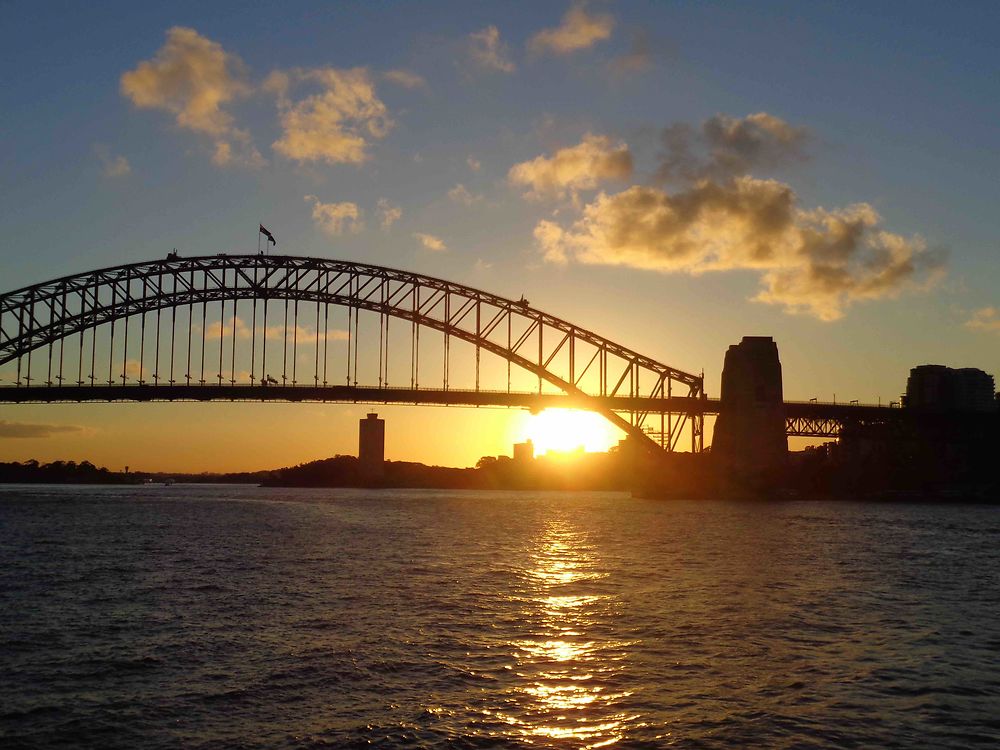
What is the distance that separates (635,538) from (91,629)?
110ft

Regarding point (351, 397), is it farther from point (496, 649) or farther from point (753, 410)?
point (496, 649)

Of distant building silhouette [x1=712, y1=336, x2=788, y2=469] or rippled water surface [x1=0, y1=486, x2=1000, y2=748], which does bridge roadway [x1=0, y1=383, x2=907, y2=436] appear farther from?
rippled water surface [x1=0, y1=486, x2=1000, y2=748]

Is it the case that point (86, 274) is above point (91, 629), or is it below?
above

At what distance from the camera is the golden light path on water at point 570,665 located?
14711mm

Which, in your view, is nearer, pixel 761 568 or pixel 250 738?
pixel 250 738

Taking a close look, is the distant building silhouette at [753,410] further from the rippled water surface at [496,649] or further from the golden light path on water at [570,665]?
the golden light path on water at [570,665]

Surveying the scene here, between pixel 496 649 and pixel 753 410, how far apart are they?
86.4 meters

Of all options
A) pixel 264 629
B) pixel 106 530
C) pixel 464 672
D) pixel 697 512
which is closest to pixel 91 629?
pixel 264 629

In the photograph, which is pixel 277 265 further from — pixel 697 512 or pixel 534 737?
pixel 534 737

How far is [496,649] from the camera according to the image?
20.1m

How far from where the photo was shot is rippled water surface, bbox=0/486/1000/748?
47.9 feet

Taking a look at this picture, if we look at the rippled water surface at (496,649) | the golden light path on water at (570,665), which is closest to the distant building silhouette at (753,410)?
the rippled water surface at (496,649)

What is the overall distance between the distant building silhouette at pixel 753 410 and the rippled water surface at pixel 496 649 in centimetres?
6023

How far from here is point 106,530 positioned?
185 ft
